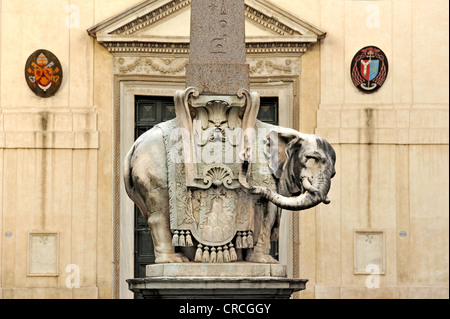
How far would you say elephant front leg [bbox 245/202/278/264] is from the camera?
14156 millimetres

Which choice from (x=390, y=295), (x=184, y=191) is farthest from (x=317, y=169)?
(x=390, y=295)

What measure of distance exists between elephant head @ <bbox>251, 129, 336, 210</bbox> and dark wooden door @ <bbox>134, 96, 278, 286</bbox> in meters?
11.3

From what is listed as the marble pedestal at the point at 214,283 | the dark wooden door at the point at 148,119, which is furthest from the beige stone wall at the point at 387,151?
the marble pedestal at the point at 214,283

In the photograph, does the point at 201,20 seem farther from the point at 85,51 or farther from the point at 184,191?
the point at 85,51

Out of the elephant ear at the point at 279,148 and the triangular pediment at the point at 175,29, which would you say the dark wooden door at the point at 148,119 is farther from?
the elephant ear at the point at 279,148

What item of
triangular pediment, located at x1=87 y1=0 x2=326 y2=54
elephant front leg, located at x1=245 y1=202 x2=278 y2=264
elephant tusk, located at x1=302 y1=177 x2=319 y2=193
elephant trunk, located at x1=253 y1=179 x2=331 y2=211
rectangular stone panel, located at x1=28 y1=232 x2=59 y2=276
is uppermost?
triangular pediment, located at x1=87 y1=0 x2=326 y2=54

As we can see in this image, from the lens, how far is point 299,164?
47.2 feet

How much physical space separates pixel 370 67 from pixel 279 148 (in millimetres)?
11935

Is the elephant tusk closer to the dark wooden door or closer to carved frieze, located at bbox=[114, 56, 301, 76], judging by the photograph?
the dark wooden door

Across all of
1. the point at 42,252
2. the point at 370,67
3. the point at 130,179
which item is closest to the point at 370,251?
the point at 370,67

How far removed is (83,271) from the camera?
25.6m

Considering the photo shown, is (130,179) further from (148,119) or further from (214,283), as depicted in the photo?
(148,119)

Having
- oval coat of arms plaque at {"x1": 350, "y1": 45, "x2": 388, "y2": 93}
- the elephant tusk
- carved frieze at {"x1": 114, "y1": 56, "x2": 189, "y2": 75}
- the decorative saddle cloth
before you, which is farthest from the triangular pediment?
the decorative saddle cloth

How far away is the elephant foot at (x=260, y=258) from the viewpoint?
1405 cm
